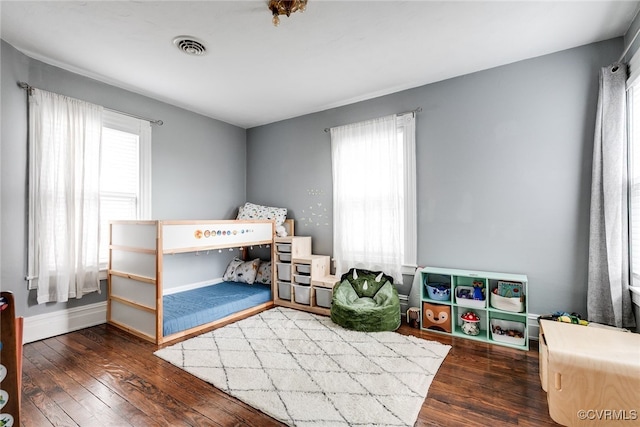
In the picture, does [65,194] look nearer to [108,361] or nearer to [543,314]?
[108,361]

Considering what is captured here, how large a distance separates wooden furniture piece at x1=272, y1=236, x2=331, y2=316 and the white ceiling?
6.04ft

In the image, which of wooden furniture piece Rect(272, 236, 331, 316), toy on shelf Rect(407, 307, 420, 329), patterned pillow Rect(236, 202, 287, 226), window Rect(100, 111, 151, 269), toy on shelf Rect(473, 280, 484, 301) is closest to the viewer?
toy on shelf Rect(473, 280, 484, 301)

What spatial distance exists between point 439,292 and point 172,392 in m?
2.32

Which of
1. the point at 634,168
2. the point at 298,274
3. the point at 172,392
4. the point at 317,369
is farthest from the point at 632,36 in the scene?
the point at 172,392

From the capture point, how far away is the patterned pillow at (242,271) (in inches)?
154

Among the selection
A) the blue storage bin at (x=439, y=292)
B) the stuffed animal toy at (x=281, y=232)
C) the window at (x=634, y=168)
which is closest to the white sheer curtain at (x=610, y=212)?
the window at (x=634, y=168)

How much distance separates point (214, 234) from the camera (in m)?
3.03

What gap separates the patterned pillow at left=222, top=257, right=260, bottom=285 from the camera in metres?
3.91

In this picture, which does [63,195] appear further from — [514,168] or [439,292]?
[514,168]

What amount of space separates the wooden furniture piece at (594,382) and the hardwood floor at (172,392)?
16 cm

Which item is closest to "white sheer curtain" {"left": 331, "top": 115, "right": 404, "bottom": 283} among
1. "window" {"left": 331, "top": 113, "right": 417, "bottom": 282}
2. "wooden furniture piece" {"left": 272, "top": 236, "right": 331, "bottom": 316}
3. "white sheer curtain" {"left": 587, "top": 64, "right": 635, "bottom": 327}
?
"window" {"left": 331, "top": 113, "right": 417, "bottom": 282}

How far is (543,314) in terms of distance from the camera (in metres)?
2.55

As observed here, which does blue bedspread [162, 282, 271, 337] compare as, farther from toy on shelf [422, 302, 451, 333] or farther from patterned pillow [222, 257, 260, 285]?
toy on shelf [422, 302, 451, 333]

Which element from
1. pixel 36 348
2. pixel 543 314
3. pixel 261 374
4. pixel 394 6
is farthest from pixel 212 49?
pixel 543 314
